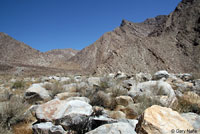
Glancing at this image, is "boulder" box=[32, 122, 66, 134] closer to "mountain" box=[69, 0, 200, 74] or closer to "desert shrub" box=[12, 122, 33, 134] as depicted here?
"desert shrub" box=[12, 122, 33, 134]

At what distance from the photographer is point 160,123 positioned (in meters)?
1.55

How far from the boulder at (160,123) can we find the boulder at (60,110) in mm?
894

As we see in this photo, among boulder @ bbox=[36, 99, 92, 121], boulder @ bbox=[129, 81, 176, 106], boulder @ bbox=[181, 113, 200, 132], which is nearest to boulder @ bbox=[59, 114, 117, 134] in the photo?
boulder @ bbox=[36, 99, 92, 121]

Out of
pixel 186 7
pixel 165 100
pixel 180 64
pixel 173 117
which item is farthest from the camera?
pixel 186 7

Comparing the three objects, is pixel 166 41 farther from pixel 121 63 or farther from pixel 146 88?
Result: pixel 146 88

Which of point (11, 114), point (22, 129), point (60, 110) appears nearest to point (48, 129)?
point (60, 110)

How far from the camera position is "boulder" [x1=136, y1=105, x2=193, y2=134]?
1484mm

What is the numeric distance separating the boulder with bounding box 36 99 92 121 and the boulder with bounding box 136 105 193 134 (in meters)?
0.89

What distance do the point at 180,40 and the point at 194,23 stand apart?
18.5 ft

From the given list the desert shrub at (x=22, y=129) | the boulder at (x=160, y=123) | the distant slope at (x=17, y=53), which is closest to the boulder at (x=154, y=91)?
the boulder at (x=160, y=123)

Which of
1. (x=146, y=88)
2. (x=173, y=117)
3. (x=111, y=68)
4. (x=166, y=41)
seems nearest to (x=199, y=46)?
(x=166, y=41)

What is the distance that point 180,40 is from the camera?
26141 mm

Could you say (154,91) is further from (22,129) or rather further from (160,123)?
(22,129)

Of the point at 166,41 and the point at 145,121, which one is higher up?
the point at 166,41
